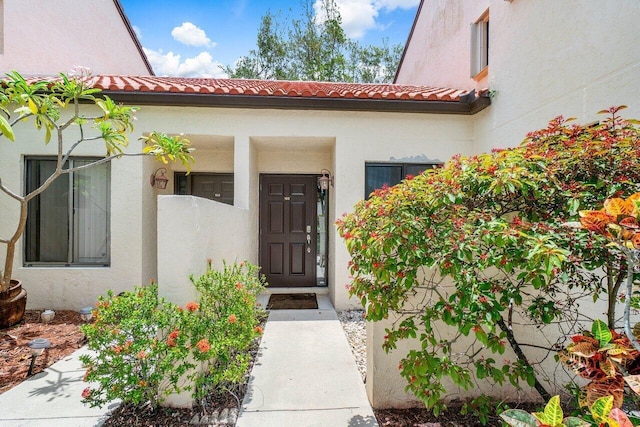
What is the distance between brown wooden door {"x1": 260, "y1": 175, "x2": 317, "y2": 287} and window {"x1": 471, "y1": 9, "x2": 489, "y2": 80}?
439cm

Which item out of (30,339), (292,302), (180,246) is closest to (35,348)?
(30,339)

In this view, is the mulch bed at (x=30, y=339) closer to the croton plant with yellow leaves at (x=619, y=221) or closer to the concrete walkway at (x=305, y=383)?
the concrete walkway at (x=305, y=383)

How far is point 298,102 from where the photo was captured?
5.64 metres

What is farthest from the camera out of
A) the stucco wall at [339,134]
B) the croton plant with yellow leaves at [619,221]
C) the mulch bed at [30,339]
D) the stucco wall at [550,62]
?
the stucco wall at [339,134]

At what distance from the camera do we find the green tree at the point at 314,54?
16.9m

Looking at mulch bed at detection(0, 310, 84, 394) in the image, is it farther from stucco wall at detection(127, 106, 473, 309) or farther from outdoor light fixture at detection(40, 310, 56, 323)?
stucco wall at detection(127, 106, 473, 309)

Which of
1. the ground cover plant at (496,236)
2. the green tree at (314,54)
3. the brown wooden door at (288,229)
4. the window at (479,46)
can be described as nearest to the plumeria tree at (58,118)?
the brown wooden door at (288,229)

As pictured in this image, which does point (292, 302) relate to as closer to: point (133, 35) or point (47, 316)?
point (47, 316)

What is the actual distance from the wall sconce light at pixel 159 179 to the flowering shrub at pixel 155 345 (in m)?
3.94

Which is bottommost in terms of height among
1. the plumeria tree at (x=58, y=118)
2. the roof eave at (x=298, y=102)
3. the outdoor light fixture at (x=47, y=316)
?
the outdoor light fixture at (x=47, y=316)

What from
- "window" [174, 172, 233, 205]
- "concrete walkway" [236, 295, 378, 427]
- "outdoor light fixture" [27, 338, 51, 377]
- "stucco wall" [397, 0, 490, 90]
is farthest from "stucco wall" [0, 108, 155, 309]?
"stucco wall" [397, 0, 490, 90]

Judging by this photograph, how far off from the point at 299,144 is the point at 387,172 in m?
2.03

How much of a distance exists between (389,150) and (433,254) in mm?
4115

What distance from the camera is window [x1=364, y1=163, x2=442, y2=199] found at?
5.98 meters
